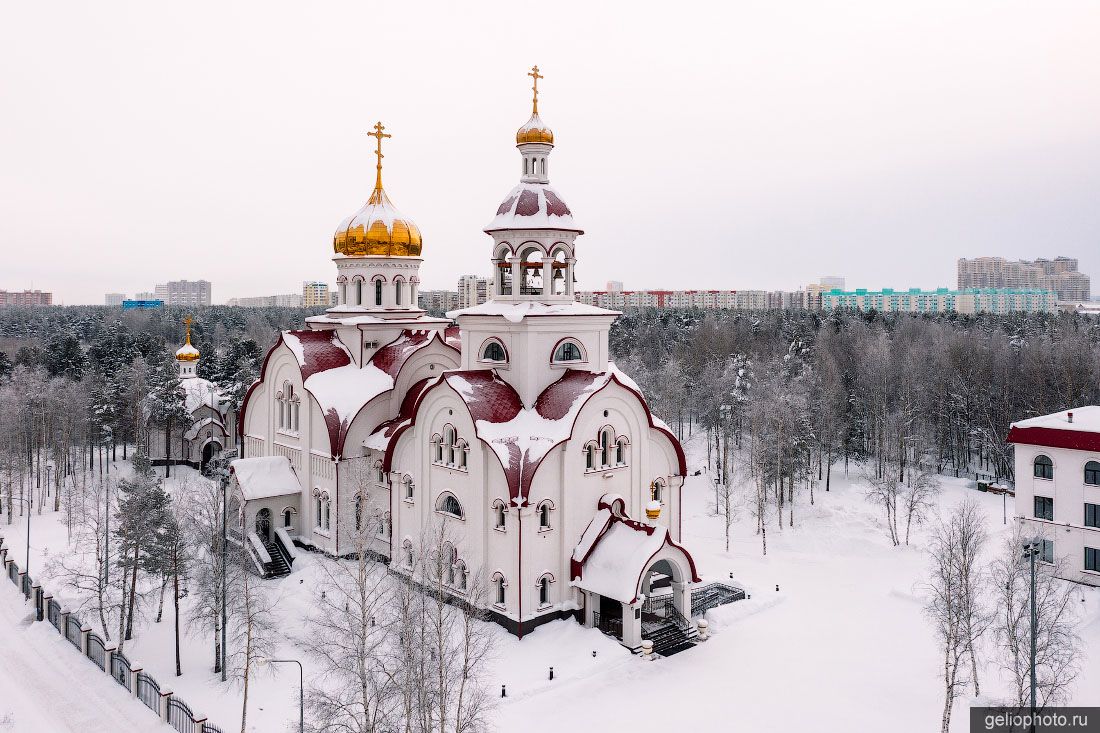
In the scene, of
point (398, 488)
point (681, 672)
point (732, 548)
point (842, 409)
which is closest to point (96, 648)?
point (398, 488)

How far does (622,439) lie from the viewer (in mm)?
22906

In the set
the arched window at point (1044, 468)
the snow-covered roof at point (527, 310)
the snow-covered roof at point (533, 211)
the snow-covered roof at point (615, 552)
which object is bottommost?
the snow-covered roof at point (615, 552)

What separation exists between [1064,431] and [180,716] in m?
27.4

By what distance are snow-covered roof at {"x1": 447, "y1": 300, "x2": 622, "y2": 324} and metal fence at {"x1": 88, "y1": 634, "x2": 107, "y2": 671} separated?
43.4 feet

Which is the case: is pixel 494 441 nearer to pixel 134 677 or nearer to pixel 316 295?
pixel 134 677

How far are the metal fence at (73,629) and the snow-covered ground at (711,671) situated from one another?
41cm

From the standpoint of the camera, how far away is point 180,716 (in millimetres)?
16125

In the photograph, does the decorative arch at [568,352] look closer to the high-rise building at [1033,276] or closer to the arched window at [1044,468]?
the arched window at [1044,468]

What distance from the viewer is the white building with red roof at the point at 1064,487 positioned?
24438mm

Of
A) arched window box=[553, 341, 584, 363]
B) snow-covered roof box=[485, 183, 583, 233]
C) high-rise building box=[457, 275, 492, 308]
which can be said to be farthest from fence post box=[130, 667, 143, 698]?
high-rise building box=[457, 275, 492, 308]

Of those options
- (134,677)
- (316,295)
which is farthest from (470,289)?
(134,677)

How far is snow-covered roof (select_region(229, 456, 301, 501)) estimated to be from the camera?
88.3 feet

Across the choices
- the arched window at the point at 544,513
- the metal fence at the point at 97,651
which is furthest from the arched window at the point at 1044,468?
the metal fence at the point at 97,651

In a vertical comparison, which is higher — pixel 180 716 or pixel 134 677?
pixel 134 677
